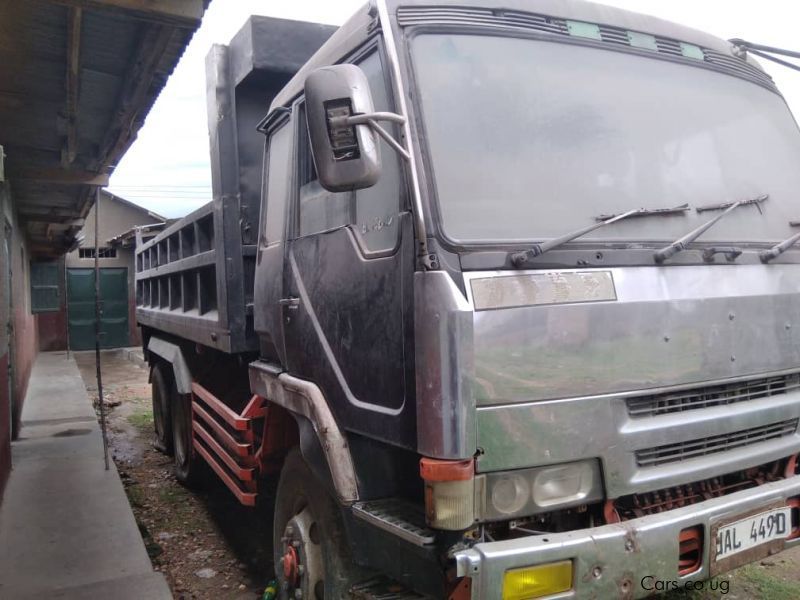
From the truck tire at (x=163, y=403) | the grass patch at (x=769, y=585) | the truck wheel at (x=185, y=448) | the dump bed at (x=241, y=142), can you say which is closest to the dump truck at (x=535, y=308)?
the dump bed at (x=241, y=142)

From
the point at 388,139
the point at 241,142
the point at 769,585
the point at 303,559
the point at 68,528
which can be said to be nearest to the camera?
the point at 388,139

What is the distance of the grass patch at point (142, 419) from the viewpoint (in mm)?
8773

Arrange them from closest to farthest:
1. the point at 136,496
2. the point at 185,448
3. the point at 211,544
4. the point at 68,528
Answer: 1. the point at 68,528
2. the point at 211,544
3. the point at 185,448
4. the point at 136,496

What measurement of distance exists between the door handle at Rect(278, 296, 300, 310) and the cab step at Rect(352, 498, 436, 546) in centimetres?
99

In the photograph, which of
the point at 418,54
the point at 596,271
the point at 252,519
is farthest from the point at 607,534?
the point at 252,519

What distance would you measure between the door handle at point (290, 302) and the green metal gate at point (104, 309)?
61.3ft

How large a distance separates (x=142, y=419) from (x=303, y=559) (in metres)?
6.99

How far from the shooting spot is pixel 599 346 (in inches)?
87.4

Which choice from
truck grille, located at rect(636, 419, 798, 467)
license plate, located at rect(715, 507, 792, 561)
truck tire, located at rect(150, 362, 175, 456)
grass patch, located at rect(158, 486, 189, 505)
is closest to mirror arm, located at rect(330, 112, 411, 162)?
truck grille, located at rect(636, 419, 798, 467)

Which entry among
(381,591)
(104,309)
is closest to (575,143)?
(381,591)

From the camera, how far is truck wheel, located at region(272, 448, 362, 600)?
2.63 meters

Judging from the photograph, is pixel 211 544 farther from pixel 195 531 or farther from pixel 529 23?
pixel 529 23

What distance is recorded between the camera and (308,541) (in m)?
2.93

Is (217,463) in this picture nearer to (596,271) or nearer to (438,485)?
(438,485)
